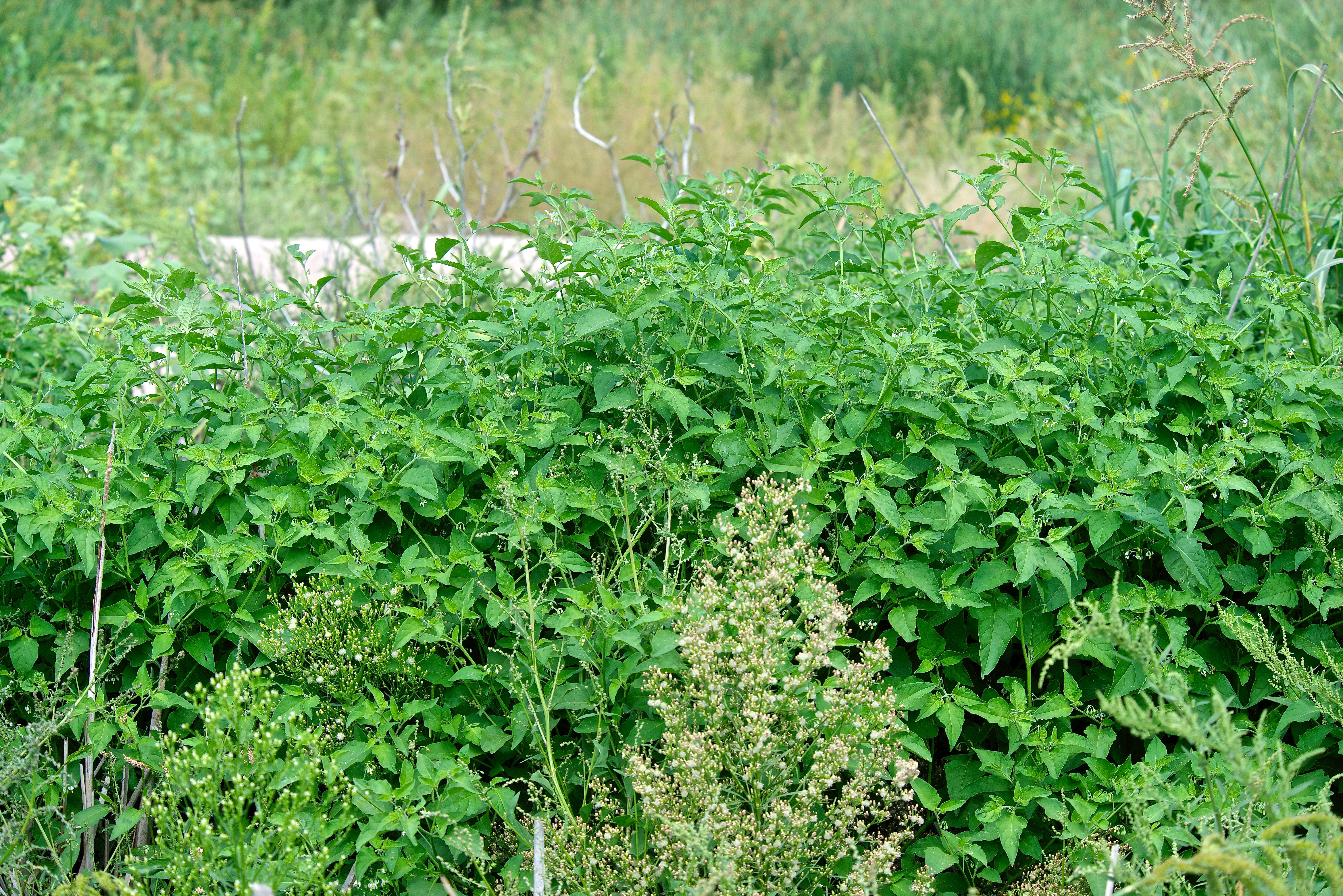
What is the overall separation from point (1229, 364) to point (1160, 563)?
447 mm

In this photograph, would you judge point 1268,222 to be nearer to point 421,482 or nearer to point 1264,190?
A: point 1264,190

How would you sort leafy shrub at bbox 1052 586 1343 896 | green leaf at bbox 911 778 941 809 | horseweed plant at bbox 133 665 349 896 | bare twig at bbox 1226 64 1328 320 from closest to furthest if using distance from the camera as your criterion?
leafy shrub at bbox 1052 586 1343 896 → horseweed plant at bbox 133 665 349 896 → green leaf at bbox 911 778 941 809 → bare twig at bbox 1226 64 1328 320

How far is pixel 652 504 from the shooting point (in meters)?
2.31

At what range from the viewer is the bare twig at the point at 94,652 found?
85.6 inches

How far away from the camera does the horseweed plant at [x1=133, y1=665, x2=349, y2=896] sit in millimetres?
1794

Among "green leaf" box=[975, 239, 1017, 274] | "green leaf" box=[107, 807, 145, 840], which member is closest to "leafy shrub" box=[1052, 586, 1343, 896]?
"green leaf" box=[975, 239, 1017, 274]

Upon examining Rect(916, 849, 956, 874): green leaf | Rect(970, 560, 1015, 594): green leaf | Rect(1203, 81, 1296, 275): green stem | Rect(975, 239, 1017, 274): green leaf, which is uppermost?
Rect(1203, 81, 1296, 275): green stem

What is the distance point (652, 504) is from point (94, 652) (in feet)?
3.64

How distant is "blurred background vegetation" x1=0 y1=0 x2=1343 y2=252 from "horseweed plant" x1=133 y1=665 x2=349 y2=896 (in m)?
3.00

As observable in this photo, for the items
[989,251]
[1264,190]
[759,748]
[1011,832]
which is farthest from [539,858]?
[1264,190]

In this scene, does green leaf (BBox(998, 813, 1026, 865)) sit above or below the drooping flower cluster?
Result: below

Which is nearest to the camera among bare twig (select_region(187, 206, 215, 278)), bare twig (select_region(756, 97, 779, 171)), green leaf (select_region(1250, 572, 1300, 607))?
Answer: green leaf (select_region(1250, 572, 1300, 607))

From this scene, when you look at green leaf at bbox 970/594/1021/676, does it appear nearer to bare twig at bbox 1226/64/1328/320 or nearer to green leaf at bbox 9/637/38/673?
bare twig at bbox 1226/64/1328/320

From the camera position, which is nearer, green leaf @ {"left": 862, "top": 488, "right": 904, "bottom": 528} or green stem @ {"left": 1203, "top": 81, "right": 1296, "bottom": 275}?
green leaf @ {"left": 862, "top": 488, "right": 904, "bottom": 528}
